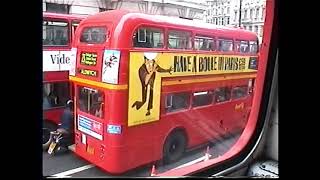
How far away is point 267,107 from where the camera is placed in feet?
7.25

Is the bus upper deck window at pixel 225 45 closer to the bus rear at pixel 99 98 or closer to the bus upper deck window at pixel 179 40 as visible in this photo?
the bus upper deck window at pixel 179 40

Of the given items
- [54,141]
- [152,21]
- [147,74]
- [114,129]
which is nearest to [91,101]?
[114,129]

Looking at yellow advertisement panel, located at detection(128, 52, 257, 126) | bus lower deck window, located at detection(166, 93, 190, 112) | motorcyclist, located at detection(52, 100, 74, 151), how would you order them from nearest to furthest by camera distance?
1. yellow advertisement panel, located at detection(128, 52, 257, 126)
2. bus lower deck window, located at detection(166, 93, 190, 112)
3. motorcyclist, located at detection(52, 100, 74, 151)

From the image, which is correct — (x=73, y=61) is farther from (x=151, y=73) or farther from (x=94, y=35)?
(x=151, y=73)

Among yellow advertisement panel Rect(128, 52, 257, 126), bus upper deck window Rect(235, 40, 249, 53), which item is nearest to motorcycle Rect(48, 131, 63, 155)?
yellow advertisement panel Rect(128, 52, 257, 126)

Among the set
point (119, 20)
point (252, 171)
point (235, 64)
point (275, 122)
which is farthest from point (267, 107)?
point (235, 64)

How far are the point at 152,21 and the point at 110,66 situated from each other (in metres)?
0.61

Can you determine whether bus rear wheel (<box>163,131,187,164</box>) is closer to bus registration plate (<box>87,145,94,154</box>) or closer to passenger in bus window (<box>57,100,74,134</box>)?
bus registration plate (<box>87,145,94,154</box>)

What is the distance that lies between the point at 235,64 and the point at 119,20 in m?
1.70

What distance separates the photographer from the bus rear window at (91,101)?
3.23m

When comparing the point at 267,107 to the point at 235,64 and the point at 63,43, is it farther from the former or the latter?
the point at 63,43

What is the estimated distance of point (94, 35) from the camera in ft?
10.8

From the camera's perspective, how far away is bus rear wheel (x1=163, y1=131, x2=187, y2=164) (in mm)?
3527
